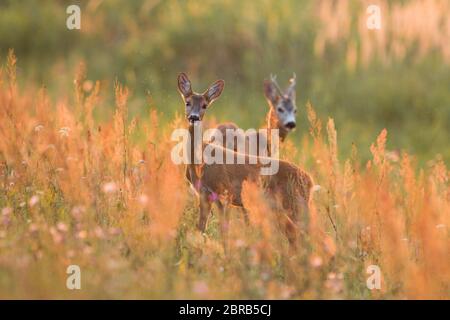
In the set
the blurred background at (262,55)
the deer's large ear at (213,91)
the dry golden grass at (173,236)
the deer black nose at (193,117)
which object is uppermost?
the blurred background at (262,55)

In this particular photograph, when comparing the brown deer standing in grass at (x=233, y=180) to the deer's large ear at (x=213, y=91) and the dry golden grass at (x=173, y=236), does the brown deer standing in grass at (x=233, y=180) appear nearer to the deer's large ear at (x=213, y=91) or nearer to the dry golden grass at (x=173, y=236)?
the deer's large ear at (x=213, y=91)

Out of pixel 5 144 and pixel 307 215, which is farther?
pixel 5 144

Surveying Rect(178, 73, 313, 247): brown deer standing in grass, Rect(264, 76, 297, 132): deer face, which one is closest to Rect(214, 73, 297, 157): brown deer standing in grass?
Rect(264, 76, 297, 132): deer face

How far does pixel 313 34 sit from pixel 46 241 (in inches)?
494

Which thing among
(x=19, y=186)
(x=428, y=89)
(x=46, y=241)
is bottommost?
(x=46, y=241)

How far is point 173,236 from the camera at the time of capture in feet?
23.4

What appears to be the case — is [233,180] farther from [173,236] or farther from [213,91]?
[173,236]

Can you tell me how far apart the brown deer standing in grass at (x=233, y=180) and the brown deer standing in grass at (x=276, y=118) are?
118 cm

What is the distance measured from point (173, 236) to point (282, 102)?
13.7 ft

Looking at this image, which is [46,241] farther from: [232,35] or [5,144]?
[232,35]

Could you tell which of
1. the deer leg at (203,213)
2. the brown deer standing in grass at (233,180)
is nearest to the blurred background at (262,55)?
the brown deer standing in grass at (233,180)

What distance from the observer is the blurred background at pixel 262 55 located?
54.9 feet

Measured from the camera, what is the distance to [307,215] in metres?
7.14

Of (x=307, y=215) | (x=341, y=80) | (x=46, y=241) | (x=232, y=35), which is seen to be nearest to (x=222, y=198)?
(x=307, y=215)
